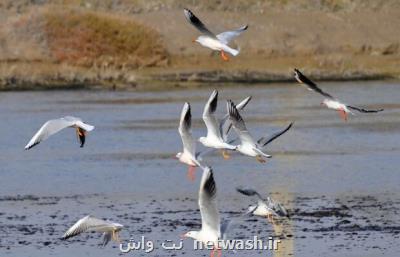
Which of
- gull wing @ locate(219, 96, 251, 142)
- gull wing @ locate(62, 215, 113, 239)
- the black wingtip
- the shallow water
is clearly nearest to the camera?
the black wingtip

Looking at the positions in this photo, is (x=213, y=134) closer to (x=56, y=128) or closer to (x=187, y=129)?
(x=187, y=129)

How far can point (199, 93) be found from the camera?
111 feet

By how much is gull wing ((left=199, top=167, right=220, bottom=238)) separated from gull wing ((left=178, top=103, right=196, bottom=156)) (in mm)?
1222

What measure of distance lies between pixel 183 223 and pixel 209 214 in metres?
3.97

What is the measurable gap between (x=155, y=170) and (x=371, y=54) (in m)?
21.3

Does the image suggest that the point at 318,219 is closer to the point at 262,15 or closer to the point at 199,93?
the point at 199,93

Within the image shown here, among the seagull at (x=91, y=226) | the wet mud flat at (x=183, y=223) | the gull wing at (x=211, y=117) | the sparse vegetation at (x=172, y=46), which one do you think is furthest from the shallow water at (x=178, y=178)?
the sparse vegetation at (x=172, y=46)

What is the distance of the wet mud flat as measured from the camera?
1524cm

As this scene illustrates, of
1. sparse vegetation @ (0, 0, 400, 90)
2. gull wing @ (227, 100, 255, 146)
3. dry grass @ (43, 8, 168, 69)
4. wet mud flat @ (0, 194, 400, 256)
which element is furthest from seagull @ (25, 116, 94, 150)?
dry grass @ (43, 8, 168, 69)

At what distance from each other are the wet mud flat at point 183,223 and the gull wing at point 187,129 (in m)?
1.17

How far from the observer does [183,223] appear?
1655 centimetres

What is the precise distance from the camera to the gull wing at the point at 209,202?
12.1 m

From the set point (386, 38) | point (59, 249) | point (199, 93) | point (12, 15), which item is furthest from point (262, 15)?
point (59, 249)

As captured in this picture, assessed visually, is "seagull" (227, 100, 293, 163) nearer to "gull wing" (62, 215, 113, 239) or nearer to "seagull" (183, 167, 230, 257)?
"seagull" (183, 167, 230, 257)
